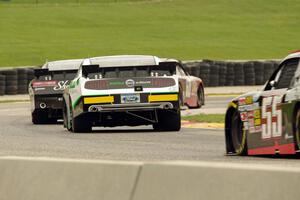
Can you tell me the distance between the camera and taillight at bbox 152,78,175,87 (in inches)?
784

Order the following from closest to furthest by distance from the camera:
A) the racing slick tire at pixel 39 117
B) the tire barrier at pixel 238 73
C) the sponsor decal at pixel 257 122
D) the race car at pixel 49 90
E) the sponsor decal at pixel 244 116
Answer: the sponsor decal at pixel 257 122 < the sponsor decal at pixel 244 116 < the race car at pixel 49 90 < the racing slick tire at pixel 39 117 < the tire barrier at pixel 238 73

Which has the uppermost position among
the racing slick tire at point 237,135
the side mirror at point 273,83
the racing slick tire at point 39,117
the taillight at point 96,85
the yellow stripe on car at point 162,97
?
the side mirror at point 273,83

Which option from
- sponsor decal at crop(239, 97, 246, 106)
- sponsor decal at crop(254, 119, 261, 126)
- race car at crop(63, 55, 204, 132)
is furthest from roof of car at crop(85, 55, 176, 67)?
sponsor decal at crop(254, 119, 261, 126)

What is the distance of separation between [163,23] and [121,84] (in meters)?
48.3

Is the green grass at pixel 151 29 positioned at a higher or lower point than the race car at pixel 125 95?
lower

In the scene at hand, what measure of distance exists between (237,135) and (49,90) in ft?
37.2

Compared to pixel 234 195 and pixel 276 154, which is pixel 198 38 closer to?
pixel 276 154

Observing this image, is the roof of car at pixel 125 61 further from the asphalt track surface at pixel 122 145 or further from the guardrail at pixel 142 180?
the guardrail at pixel 142 180

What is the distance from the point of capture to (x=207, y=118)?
24.4 meters

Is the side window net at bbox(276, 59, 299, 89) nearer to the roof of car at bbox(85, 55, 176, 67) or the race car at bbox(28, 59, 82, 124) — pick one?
the roof of car at bbox(85, 55, 176, 67)

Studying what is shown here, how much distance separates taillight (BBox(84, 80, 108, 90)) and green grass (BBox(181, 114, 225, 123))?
13.3 ft

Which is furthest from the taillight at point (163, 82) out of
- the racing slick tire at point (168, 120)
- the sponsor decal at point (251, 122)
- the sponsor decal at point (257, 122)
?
the sponsor decal at point (257, 122)

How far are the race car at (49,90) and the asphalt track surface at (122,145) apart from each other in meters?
1.10

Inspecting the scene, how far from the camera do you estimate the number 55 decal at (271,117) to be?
1249 centimetres
